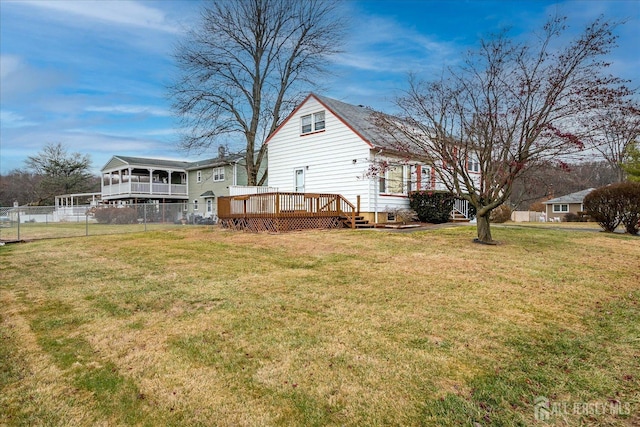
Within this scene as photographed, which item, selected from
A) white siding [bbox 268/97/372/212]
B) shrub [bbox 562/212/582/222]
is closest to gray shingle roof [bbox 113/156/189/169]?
white siding [bbox 268/97/372/212]

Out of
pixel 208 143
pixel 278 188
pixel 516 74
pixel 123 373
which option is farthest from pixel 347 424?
pixel 208 143

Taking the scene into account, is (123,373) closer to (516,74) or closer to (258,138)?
(516,74)

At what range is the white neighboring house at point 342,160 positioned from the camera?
15.5 meters

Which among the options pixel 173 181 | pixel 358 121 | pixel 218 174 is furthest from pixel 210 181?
pixel 358 121

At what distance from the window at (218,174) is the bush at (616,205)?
2581cm

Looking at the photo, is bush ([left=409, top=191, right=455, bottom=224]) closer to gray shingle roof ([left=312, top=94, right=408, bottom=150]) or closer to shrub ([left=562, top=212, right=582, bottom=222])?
gray shingle roof ([left=312, top=94, right=408, bottom=150])

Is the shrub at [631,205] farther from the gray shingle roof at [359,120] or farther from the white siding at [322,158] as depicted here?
the white siding at [322,158]

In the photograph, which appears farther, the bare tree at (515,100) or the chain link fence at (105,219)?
the chain link fence at (105,219)

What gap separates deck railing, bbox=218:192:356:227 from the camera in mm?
13750

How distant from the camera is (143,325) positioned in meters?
4.28

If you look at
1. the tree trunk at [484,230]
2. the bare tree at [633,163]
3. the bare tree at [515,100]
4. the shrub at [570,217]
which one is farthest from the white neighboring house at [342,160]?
the shrub at [570,217]

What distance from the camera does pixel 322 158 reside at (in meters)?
17.3

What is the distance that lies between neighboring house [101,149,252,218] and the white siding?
10896mm

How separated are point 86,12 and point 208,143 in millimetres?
9646
